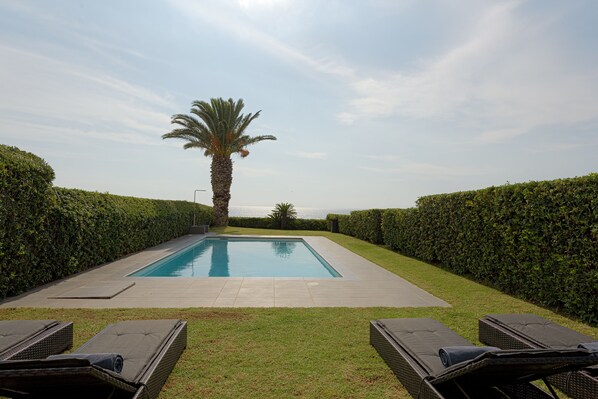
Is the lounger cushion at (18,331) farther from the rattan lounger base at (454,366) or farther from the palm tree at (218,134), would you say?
the palm tree at (218,134)

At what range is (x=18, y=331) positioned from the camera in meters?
3.30

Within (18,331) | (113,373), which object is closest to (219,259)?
(18,331)

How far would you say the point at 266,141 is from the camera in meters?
26.2

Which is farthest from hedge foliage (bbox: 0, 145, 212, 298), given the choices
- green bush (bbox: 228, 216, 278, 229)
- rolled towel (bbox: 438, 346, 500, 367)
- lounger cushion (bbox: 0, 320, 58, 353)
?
green bush (bbox: 228, 216, 278, 229)

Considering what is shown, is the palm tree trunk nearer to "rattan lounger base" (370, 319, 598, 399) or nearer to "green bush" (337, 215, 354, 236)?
"green bush" (337, 215, 354, 236)

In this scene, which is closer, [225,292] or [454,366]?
[454,366]

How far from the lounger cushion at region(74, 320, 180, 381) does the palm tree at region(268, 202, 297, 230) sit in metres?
24.6

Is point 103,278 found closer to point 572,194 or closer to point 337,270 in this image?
point 337,270

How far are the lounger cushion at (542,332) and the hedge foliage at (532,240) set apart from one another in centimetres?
213

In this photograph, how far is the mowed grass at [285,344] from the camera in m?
→ 3.03

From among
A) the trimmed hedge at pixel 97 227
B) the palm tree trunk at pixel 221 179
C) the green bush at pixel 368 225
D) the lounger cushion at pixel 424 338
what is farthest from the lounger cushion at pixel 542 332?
the palm tree trunk at pixel 221 179

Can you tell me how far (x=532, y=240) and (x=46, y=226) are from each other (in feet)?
33.1

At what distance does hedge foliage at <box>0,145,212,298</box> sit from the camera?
597 centimetres

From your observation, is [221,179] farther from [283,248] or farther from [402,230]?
[402,230]
